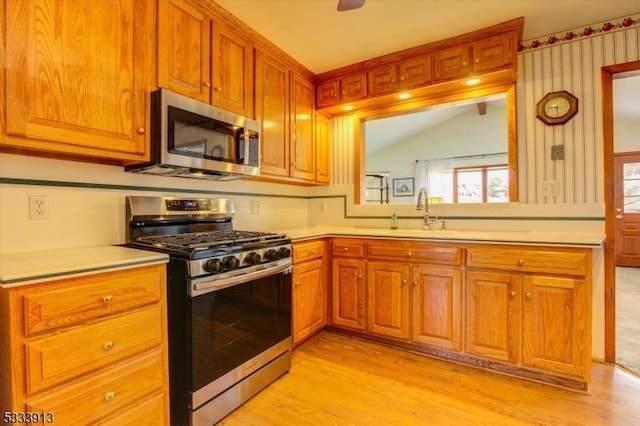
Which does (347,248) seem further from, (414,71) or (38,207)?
(38,207)

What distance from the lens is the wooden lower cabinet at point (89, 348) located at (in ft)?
3.45

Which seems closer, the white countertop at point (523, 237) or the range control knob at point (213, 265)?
the range control knob at point (213, 265)

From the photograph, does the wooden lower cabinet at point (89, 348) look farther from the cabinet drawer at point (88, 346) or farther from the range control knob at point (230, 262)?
the range control knob at point (230, 262)

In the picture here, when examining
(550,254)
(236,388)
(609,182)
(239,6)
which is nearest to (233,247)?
(236,388)

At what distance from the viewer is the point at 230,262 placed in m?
1.68

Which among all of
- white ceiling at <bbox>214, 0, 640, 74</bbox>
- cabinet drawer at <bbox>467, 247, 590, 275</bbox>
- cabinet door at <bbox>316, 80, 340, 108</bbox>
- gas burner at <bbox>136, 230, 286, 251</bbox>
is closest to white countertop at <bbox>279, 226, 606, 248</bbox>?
cabinet drawer at <bbox>467, 247, 590, 275</bbox>

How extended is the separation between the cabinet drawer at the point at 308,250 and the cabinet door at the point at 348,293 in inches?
7.2

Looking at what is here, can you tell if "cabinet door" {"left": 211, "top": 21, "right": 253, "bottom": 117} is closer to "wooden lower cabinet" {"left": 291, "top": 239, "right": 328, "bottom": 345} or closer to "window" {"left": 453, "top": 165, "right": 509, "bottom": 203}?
"wooden lower cabinet" {"left": 291, "top": 239, "right": 328, "bottom": 345}

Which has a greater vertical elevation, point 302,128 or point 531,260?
point 302,128

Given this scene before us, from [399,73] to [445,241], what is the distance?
1418 mm

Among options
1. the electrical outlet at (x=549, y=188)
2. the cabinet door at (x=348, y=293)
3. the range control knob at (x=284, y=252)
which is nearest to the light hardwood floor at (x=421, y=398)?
the cabinet door at (x=348, y=293)

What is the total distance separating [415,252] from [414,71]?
1441mm

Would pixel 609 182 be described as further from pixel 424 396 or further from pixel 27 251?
pixel 27 251

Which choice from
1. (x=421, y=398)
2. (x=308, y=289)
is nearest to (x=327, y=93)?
(x=308, y=289)
